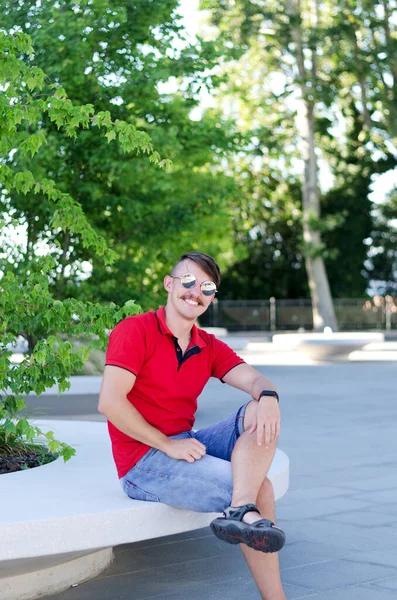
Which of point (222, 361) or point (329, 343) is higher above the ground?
point (222, 361)

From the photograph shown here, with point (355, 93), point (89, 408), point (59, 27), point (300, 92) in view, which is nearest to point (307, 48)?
point (300, 92)

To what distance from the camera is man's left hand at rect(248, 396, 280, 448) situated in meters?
4.98

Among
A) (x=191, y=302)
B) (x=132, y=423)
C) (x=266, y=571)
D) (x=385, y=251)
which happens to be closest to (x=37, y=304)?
(x=191, y=302)

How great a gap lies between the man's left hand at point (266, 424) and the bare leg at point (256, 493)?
37 millimetres

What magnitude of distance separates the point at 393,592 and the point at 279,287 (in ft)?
169

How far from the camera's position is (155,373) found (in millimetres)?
5176

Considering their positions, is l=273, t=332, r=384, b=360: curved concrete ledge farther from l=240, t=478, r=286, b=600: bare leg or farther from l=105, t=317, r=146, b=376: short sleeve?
l=240, t=478, r=286, b=600: bare leg

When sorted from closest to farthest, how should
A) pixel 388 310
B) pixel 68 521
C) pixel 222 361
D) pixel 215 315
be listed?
1. pixel 68 521
2. pixel 222 361
3. pixel 215 315
4. pixel 388 310

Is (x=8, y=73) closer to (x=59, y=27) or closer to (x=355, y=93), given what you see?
(x=59, y=27)

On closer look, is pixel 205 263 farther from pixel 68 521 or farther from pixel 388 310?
pixel 388 310

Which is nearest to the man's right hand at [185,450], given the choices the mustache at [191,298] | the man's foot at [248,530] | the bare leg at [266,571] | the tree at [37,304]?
the man's foot at [248,530]

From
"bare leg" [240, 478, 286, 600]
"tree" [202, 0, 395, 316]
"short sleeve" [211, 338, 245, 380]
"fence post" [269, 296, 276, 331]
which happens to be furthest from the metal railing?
"bare leg" [240, 478, 286, 600]

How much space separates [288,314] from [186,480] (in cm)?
4996

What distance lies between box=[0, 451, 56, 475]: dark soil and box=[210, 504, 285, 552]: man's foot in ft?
6.20
